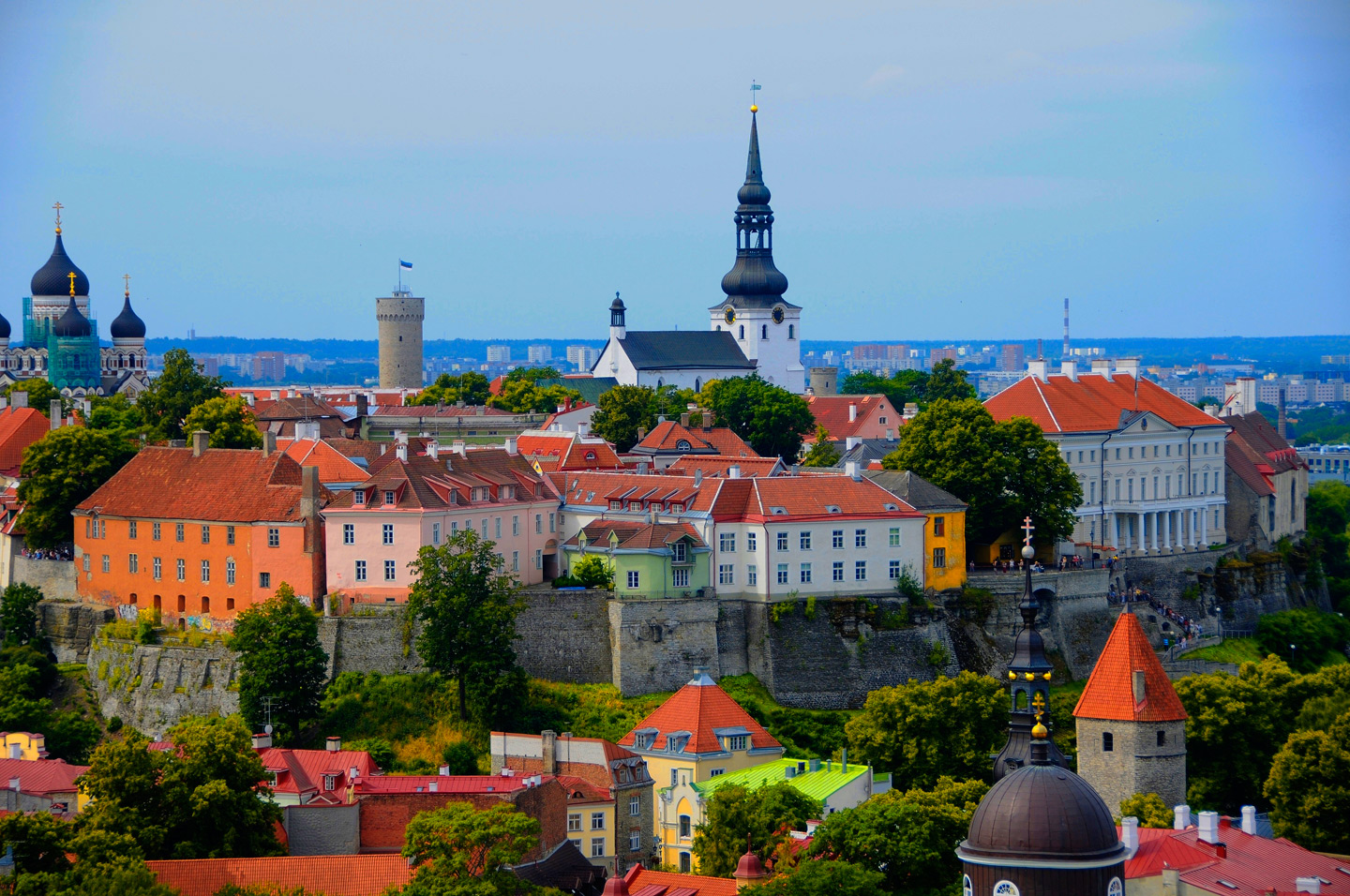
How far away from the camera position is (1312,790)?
6638 centimetres

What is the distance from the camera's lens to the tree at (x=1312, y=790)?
215 feet

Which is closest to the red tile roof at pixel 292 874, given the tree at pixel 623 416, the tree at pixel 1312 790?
the tree at pixel 1312 790

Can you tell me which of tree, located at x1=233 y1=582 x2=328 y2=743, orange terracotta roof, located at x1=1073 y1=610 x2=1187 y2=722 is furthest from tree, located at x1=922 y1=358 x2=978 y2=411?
orange terracotta roof, located at x1=1073 y1=610 x2=1187 y2=722

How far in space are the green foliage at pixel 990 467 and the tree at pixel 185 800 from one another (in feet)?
114

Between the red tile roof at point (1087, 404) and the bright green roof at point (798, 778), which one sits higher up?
the red tile roof at point (1087, 404)

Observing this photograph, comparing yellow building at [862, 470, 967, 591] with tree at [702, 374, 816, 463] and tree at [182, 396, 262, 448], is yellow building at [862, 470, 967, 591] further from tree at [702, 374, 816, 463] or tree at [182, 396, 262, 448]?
tree at [182, 396, 262, 448]

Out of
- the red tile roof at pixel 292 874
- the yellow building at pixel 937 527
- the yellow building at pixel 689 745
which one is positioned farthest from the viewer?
the yellow building at pixel 937 527

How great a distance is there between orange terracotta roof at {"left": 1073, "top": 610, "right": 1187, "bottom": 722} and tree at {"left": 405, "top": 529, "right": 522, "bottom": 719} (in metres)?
19.4

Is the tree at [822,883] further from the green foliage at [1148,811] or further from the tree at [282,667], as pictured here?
the tree at [282,667]

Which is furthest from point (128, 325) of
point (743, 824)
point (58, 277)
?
point (743, 824)

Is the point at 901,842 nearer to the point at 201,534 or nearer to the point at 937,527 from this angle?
the point at 937,527

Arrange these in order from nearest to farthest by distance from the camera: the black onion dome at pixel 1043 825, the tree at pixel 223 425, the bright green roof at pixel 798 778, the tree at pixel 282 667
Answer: the black onion dome at pixel 1043 825 < the bright green roof at pixel 798 778 < the tree at pixel 282 667 < the tree at pixel 223 425

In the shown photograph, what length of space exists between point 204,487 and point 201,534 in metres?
2.63

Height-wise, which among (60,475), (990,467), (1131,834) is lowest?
(1131,834)
